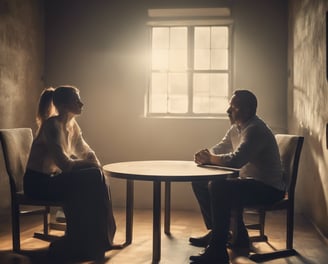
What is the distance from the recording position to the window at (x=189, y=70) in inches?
216

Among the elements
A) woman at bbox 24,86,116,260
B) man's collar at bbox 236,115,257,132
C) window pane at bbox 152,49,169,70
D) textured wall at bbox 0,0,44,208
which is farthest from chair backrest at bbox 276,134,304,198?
textured wall at bbox 0,0,44,208

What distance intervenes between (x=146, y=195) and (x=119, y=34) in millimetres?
1936

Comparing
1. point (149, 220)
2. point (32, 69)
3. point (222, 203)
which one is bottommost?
point (149, 220)

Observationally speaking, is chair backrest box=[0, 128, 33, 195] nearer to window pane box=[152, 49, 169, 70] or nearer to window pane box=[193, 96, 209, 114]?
window pane box=[152, 49, 169, 70]

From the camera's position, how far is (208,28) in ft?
18.1

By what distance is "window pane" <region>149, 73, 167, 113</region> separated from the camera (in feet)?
18.3

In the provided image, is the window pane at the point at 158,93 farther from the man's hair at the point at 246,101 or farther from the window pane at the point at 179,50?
the man's hair at the point at 246,101

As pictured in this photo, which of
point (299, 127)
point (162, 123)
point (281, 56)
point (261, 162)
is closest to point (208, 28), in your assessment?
point (281, 56)

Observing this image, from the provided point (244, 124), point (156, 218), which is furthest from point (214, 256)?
point (244, 124)

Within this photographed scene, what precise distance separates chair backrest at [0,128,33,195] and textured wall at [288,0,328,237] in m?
2.41

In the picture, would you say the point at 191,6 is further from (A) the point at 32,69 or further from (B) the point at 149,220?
(B) the point at 149,220

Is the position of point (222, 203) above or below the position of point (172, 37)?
below

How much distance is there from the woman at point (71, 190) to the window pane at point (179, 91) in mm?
2333

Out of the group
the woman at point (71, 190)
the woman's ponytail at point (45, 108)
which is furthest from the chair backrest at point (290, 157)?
the woman's ponytail at point (45, 108)
